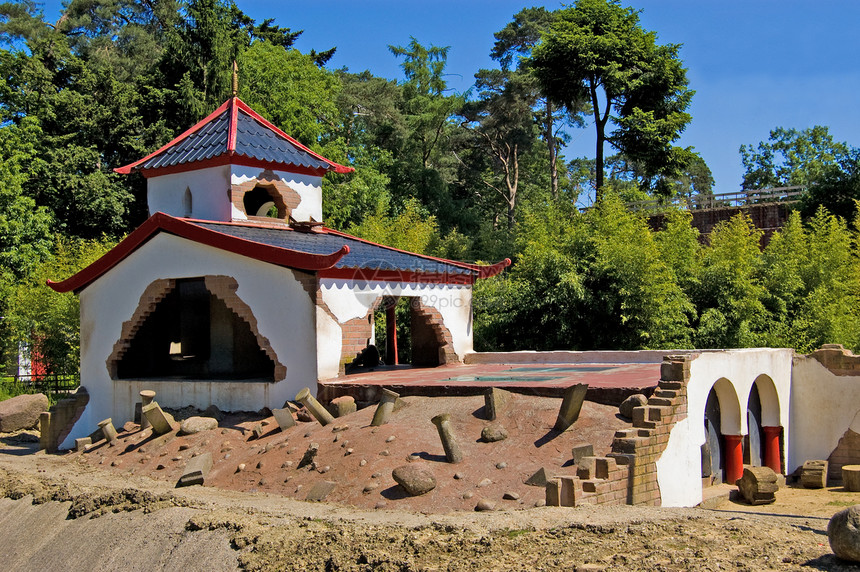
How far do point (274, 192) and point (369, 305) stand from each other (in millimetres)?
3852

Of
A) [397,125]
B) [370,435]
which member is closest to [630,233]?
[370,435]

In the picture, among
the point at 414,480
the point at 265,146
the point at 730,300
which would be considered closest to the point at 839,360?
the point at 730,300

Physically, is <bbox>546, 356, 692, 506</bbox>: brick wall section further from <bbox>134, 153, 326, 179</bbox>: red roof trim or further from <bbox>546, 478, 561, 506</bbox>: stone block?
<bbox>134, 153, 326, 179</bbox>: red roof trim

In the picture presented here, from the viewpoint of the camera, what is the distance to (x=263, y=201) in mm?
17875

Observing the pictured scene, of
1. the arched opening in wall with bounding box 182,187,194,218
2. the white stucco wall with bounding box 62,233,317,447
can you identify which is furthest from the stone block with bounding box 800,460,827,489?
the arched opening in wall with bounding box 182,187,194,218

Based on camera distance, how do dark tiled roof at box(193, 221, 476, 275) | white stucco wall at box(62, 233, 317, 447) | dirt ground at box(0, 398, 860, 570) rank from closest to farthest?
1. dirt ground at box(0, 398, 860, 570)
2. white stucco wall at box(62, 233, 317, 447)
3. dark tiled roof at box(193, 221, 476, 275)

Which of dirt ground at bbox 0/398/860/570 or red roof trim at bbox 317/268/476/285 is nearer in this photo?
dirt ground at bbox 0/398/860/570

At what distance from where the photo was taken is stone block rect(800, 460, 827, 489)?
13.7 m

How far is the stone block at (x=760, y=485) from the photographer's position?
11.9 m

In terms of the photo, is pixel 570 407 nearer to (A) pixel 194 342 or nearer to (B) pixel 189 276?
(B) pixel 189 276

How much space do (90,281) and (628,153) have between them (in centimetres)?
1960

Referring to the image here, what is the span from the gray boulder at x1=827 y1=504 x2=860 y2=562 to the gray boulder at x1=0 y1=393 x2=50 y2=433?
17181 millimetres

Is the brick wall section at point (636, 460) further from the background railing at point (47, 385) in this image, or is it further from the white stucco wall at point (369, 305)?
the background railing at point (47, 385)

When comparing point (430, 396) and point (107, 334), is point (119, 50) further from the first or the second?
point (430, 396)
